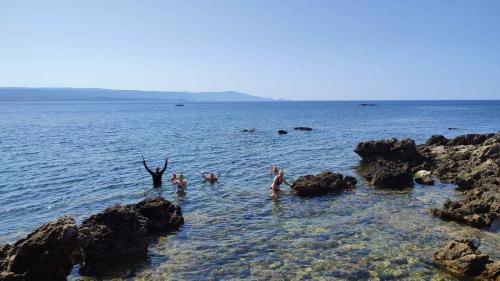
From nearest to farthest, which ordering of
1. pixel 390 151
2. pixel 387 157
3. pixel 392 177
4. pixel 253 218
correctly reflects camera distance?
pixel 253 218 → pixel 392 177 → pixel 387 157 → pixel 390 151

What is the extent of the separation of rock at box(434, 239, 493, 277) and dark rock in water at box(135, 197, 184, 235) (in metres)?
11.7

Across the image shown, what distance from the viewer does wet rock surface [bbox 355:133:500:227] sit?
69.6ft

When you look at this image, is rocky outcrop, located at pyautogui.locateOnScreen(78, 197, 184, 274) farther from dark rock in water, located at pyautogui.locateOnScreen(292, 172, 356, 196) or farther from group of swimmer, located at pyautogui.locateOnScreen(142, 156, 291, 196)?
dark rock in water, located at pyautogui.locateOnScreen(292, 172, 356, 196)

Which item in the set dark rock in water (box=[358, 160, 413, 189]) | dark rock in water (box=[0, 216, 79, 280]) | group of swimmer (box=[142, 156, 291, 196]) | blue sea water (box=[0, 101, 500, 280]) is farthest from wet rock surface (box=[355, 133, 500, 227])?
dark rock in water (box=[0, 216, 79, 280])

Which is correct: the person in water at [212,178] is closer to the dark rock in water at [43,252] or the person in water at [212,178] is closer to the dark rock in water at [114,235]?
the dark rock in water at [114,235]

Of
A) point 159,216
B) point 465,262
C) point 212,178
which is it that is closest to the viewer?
point 465,262

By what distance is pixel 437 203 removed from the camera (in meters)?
24.4

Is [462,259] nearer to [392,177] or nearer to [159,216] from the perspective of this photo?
[159,216]

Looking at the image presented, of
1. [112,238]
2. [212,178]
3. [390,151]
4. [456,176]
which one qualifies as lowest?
[212,178]

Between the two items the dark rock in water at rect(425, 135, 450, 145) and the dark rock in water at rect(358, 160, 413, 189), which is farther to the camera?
the dark rock in water at rect(425, 135, 450, 145)

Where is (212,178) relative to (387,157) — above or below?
below

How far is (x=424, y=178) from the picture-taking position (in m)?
29.7

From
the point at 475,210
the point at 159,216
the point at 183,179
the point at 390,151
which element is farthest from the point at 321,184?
the point at 390,151

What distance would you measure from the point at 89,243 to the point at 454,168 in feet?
90.4
